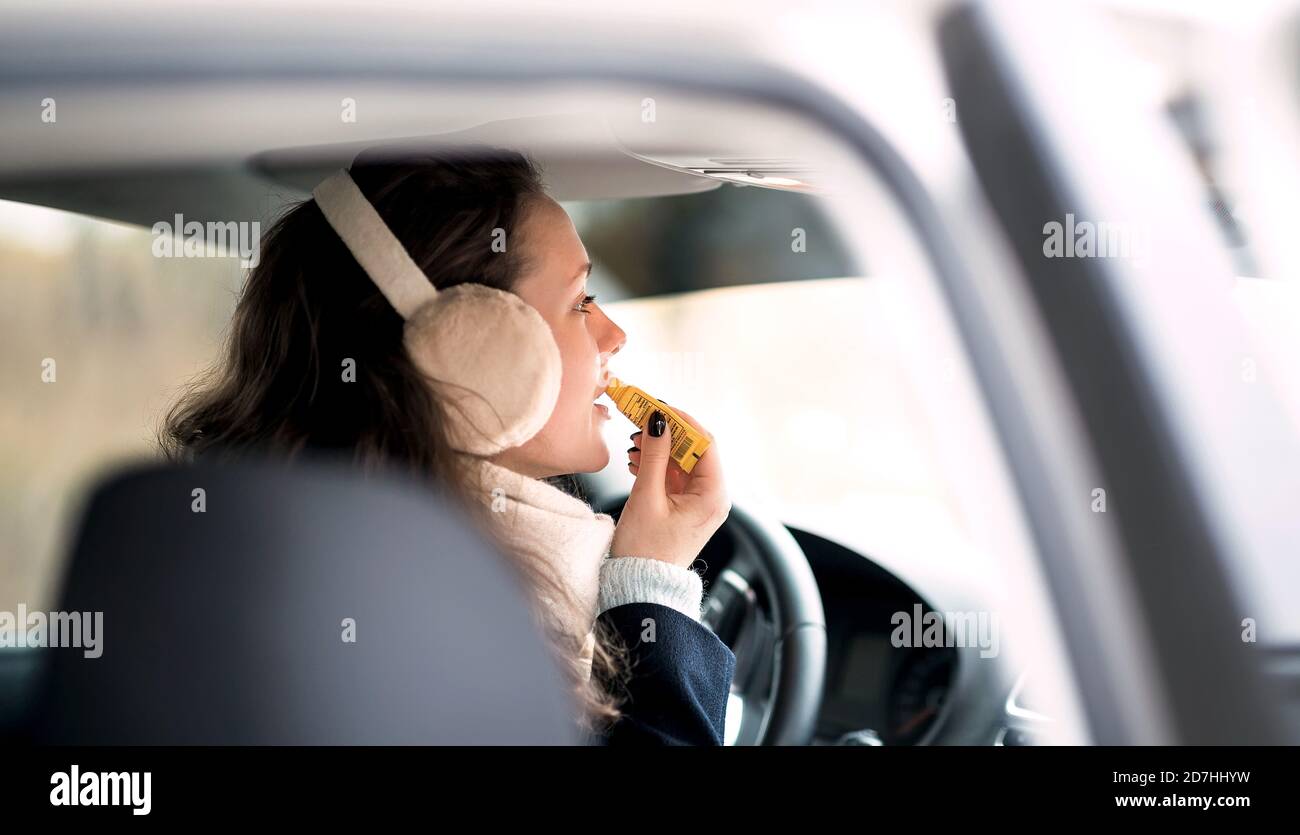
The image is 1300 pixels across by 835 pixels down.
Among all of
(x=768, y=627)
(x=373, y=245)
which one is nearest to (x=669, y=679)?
(x=373, y=245)

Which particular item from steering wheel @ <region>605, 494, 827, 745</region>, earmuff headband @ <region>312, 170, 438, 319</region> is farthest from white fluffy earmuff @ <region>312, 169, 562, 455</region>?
steering wheel @ <region>605, 494, 827, 745</region>

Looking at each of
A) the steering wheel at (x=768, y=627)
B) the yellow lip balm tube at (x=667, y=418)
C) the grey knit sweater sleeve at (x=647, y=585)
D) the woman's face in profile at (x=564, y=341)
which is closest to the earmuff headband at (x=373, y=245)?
the woman's face in profile at (x=564, y=341)

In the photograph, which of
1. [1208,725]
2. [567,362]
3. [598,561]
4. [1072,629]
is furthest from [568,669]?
[1208,725]

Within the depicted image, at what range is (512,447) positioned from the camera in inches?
46.9

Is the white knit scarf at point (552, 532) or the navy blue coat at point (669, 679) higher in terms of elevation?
the white knit scarf at point (552, 532)

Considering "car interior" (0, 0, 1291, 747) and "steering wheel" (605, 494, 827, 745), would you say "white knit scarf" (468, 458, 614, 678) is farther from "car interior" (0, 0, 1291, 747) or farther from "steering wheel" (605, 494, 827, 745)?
"steering wheel" (605, 494, 827, 745)

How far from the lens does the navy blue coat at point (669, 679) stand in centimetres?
112

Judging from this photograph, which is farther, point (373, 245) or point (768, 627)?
point (768, 627)

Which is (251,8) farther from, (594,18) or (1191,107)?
(1191,107)

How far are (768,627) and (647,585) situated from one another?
2.14 ft

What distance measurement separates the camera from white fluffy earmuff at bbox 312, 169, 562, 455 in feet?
3.78

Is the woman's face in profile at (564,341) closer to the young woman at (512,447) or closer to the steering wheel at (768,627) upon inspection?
the young woman at (512,447)

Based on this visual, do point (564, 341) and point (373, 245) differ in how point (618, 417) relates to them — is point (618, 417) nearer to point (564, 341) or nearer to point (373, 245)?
point (564, 341)

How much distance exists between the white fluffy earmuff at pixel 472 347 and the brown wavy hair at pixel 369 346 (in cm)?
1
